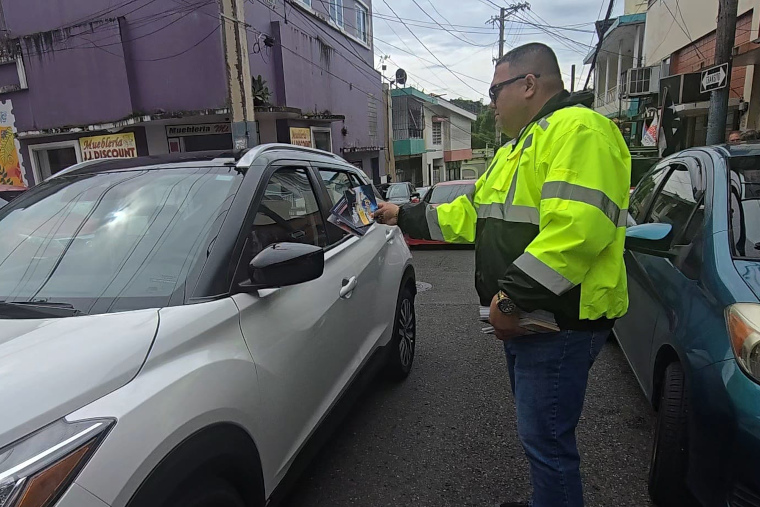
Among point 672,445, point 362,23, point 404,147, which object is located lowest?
point 672,445

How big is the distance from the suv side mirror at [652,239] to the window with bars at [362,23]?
21.2 metres

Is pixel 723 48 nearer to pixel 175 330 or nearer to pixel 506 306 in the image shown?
pixel 506 306

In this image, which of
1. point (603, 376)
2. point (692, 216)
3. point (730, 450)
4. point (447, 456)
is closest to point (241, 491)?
point (447, 456)

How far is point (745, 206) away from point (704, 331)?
2.65ft

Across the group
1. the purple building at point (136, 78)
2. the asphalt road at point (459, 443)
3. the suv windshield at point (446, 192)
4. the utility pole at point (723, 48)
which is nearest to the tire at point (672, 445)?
the asphalt road at point (459, 443)

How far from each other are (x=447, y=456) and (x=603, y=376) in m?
1.60

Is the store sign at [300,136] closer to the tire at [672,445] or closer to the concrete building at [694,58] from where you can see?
the concrete building at [694,58]

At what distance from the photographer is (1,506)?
1.01m

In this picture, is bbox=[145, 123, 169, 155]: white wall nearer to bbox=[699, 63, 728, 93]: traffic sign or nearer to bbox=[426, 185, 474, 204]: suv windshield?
bbox=[426, 185, 474, 204]: suv windshield

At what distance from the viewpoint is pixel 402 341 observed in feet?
12.3

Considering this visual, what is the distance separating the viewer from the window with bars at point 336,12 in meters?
18.5

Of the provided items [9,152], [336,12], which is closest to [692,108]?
[336,12]

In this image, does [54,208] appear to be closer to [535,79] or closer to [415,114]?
[535,79]

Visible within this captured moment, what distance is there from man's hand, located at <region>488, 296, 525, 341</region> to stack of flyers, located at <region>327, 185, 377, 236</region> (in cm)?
94
